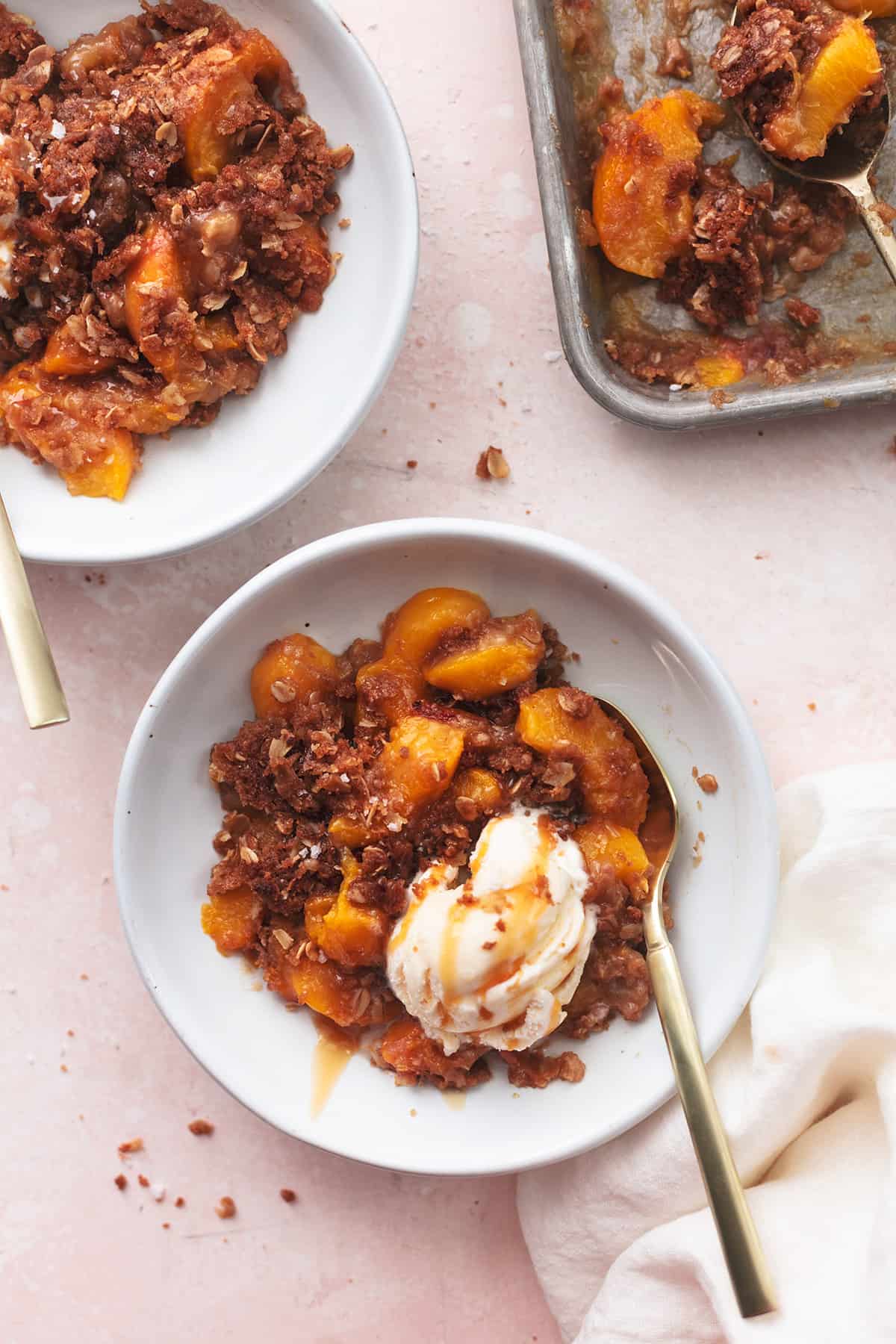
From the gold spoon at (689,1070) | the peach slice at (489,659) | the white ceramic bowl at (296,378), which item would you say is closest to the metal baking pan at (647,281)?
the white ceramic bowl at (296,378)

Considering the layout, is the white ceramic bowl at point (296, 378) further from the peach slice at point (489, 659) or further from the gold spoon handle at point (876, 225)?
the gold spoon handle at point (876, 225)

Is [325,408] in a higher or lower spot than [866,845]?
higher

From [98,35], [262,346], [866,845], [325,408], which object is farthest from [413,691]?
[98,35]

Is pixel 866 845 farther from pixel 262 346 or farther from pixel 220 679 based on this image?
pixel 262 346

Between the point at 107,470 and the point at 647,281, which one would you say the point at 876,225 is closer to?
the point at 647,281

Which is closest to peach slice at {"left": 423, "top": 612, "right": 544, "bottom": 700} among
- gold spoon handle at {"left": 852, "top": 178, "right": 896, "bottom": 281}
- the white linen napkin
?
the white linen napkin

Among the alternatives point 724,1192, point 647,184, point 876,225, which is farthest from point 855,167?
point 724,1192

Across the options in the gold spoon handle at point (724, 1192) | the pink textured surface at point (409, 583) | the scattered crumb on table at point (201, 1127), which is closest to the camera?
the gold spoon handle at point (724, 1192)
